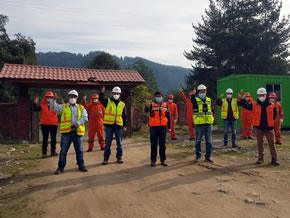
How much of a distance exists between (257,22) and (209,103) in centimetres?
2516

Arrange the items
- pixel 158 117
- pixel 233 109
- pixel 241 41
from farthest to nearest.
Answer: pixel 241 41, pixel 233 109, pixel 158 117

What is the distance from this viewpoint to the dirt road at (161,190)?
3.88 metres

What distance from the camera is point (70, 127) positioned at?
6238 millimetres

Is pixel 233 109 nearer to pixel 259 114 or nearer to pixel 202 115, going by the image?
pixel 259 114

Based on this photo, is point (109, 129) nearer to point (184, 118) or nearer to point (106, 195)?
point (106, 195)

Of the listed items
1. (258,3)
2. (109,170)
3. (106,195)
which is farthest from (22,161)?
(258,3)

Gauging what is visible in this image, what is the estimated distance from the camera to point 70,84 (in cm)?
1206

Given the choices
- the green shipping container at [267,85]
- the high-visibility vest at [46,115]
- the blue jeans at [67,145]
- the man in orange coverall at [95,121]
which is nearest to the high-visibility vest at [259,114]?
the blue jeans at [67,145]

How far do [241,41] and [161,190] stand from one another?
2717 cm

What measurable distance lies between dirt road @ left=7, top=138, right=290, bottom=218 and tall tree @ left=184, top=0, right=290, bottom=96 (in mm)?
23862

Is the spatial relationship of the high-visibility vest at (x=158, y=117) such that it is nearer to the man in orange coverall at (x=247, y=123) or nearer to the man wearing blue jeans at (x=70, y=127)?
the man wearing blue jeans at (x=70, y=127)

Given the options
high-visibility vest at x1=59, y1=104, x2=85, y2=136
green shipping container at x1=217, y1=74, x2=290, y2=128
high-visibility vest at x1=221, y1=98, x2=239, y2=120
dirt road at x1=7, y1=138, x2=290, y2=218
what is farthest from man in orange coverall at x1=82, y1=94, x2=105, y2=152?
green shipping container at x1=217, y1=74, x2=290, y2=128

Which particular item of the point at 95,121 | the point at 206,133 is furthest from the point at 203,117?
the point at 95,121

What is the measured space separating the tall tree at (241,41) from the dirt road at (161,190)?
23862 mm
